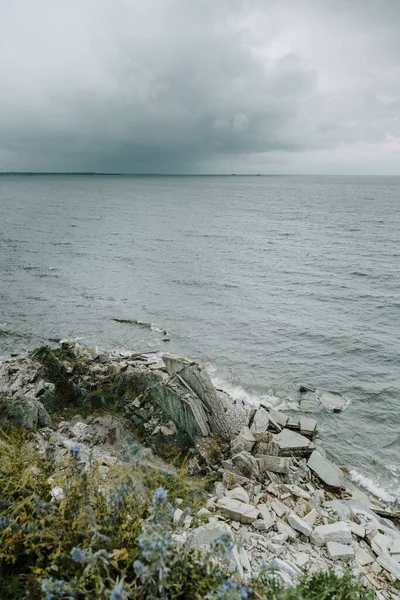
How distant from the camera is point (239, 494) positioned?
8.99 meters

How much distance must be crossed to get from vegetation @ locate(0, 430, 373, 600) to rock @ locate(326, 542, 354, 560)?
Result: 2.90 metres

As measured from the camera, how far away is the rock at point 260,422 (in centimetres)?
1301

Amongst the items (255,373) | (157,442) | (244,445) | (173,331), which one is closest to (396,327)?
(255,373)

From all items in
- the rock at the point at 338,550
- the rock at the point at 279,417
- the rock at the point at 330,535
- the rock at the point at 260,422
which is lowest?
the rock at the point at 279,417

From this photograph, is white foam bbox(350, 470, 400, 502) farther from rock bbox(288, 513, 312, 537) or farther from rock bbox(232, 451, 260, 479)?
rock bbox(288, 513, 312, 537)

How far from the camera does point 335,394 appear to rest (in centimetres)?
1758

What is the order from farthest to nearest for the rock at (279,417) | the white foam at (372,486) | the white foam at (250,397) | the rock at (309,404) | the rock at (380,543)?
1. the white foam at (250,397)
2. the rock at (309,404)
3. the rock at (279,417)
4. the white foam at (372,486)
5. the rock at (380,543)

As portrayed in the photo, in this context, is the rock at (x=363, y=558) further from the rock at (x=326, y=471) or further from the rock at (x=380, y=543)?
the rock at (x=326, y=471)

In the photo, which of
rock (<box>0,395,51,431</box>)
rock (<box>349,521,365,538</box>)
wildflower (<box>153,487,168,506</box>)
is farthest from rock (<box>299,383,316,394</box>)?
wildflower (<box>153,487,168,506</box>)

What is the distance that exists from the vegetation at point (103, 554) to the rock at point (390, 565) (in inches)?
158

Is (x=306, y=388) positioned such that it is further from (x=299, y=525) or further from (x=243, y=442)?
(x=299, y=525)

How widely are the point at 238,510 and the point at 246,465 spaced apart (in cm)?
226

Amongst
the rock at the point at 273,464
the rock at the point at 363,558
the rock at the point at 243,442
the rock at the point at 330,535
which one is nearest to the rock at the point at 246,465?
the rock at the point at 273,464

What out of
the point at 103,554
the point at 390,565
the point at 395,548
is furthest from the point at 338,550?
the point at 103,554
